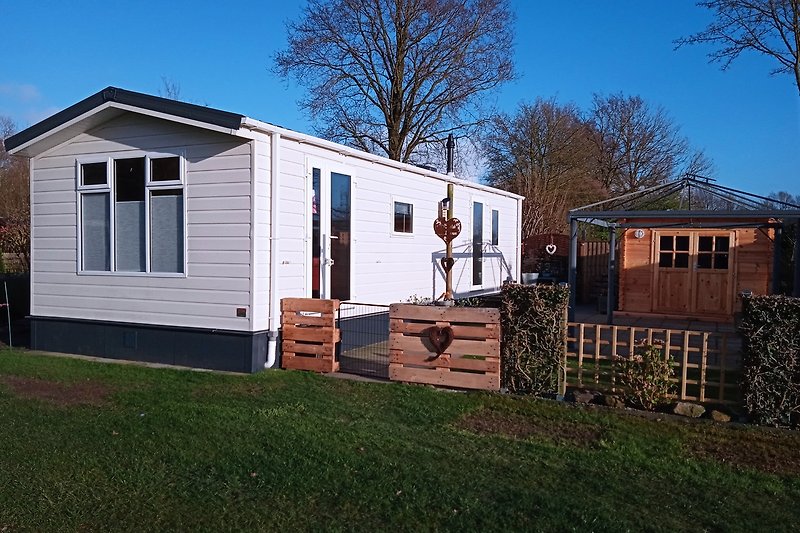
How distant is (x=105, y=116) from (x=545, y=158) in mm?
20570

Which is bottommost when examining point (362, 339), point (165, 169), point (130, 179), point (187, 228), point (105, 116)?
point (362, 339)

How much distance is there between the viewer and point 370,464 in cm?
465

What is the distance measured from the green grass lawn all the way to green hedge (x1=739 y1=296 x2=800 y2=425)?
285 mm

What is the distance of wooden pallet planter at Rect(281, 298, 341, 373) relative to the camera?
7.90m

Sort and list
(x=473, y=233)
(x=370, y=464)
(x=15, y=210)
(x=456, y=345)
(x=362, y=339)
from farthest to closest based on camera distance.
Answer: (x=15, y=210) < (x=473, y=233) < (x=362, y=339) < (x=456, y=345) < (x=370, y=464)

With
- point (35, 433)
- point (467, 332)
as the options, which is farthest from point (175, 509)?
point (467, 332)

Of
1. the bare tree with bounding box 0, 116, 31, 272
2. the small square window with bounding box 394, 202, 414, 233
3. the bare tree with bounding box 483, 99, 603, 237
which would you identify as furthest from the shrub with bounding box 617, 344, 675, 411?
the bare tree with bounding box 483, 99, 603, 237

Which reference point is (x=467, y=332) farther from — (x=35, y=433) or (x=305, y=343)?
(x=35, y=433)

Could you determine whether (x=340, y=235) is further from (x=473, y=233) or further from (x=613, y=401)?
(x=473, y=233)

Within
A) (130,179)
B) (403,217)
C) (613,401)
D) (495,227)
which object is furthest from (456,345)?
(495,227)

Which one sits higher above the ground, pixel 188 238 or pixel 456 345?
pixel 188 238

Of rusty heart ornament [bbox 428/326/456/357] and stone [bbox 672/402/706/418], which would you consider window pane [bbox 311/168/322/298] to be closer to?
rusty heart ornament [bbox 428/326/456/357]

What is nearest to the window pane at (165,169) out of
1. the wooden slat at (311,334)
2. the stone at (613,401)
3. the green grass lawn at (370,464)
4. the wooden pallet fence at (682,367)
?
the wooden slat at (311,334)

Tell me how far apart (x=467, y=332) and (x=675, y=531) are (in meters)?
3.57
